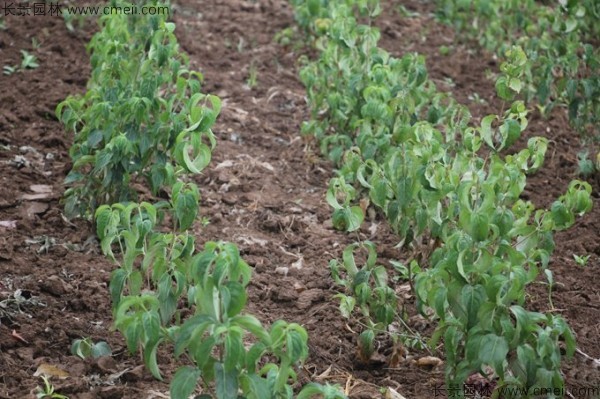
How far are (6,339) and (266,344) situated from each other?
1.38 metres

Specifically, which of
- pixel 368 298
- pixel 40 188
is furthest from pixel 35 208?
pixel 368 298

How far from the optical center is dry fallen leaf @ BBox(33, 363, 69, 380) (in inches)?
137

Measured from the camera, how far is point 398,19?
8.27 m

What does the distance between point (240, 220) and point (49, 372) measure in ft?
5.71

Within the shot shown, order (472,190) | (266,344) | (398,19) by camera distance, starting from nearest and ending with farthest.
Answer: (266,344) → (472,190) → (398,19)

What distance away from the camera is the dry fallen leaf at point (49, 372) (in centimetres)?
347

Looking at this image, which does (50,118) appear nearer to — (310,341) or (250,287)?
(250,287)

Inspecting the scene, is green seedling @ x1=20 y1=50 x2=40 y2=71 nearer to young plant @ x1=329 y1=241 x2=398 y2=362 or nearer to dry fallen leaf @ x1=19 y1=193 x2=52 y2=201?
dry fallen leaf @ x1=19 y1=193 x2=52 y2=201

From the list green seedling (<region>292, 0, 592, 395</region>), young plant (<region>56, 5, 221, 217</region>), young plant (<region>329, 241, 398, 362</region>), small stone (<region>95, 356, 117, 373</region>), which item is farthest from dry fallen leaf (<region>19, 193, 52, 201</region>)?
young plant (<region>329, 241, 398, 362</region>)

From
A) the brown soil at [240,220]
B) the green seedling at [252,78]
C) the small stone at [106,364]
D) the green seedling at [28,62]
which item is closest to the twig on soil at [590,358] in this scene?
the brown soil at [240,220]

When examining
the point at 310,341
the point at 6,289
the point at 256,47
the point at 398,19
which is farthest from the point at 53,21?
the point at 310,341

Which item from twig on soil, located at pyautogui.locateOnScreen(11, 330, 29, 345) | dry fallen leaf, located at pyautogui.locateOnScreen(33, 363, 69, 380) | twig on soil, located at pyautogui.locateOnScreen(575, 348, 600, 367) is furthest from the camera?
twig on soil, located at pyautogui.locateOnScreen(575, 348, 600, 367)

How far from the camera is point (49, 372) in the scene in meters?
3.48

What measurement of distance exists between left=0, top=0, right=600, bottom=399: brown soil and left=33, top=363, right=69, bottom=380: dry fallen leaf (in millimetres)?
29
